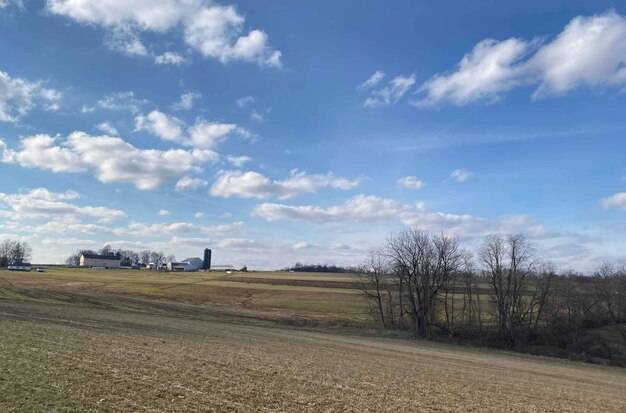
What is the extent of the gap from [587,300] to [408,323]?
98.5 ft

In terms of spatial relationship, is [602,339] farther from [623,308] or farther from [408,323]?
[408,323]

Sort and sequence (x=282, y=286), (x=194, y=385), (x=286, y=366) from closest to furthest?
(x=194, y=385)
(x=286, y=366)
(x=282, y=286)

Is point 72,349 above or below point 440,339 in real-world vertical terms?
above

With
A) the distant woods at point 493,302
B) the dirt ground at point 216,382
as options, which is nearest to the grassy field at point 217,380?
the dirt ground at point 216,382

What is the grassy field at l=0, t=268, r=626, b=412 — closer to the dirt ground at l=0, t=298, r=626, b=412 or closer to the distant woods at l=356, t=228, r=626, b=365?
the dirt ground at l=0, t=298, r=626, b=412

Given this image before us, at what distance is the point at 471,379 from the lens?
76.1 ft

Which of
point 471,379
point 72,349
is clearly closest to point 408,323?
point 471,379

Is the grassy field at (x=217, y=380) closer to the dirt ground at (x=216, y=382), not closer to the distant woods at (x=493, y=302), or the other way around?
the dirt ground at (x=216, y=382)

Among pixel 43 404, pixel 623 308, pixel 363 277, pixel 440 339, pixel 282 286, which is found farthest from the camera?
pixel 282 286

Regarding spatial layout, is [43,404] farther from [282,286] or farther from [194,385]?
[282,286]

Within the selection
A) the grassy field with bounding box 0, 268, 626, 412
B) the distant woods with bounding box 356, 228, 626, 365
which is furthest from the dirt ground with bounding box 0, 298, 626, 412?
the distant woods with bounding box 356, 228, 626, 365

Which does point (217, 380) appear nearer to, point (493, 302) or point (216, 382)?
point (216, 382)

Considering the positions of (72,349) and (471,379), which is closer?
(72,349)

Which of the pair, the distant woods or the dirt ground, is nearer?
the dirt ground
